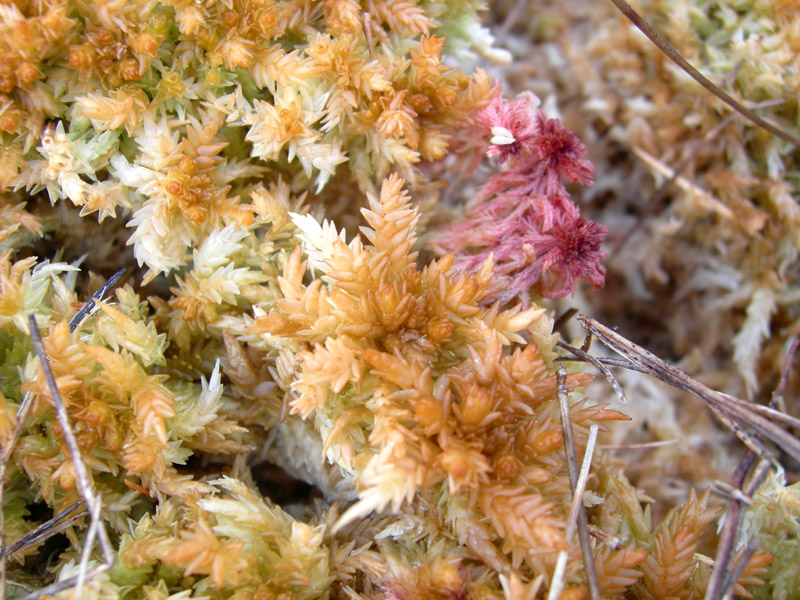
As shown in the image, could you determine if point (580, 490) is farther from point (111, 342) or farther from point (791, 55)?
point (791, 55)

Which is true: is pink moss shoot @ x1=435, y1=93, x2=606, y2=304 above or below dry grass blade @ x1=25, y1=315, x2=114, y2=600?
above

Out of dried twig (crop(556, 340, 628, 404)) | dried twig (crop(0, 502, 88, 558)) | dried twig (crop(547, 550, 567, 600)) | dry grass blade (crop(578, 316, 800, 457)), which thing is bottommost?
dried twig (crop(0, 502, 88, 558))

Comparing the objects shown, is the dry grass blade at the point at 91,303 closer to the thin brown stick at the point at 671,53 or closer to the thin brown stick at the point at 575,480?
the thin brown stick at the point at 575,480

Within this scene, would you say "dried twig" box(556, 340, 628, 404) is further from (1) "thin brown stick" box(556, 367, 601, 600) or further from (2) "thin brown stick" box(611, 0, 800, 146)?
(2) "thin brown stick" box(611, 0, 800, 146)

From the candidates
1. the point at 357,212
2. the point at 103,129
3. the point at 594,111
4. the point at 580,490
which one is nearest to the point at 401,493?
the point at 580,490

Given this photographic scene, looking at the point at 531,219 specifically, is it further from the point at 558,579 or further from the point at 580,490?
the point at 558,579

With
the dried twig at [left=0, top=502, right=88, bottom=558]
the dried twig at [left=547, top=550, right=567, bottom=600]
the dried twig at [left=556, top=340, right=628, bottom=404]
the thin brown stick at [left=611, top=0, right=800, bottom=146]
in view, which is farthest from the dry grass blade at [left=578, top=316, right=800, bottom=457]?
the dried twig at [left=0, top=502, right=88, bottom=558]

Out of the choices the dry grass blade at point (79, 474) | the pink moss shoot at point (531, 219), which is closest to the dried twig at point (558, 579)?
the pink moss shoot at point (531, 219)
